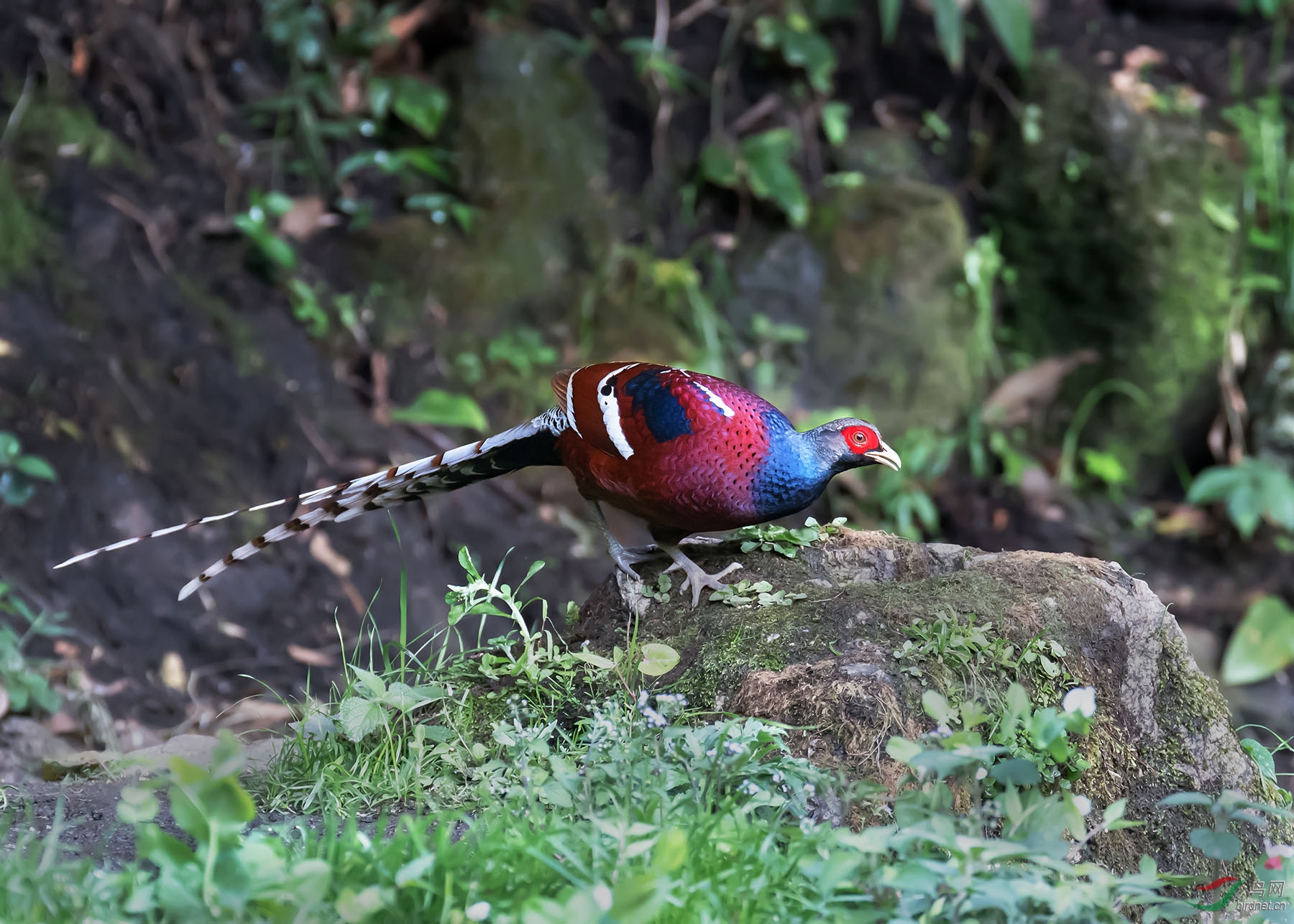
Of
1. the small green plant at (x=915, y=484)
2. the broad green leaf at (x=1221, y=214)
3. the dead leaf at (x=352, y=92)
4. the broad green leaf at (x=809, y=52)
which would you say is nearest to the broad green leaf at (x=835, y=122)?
the broad green leaf at (x=809, y=52)

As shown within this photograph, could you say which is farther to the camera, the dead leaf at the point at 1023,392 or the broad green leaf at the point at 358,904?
the dead leaf at the point at 1023,392

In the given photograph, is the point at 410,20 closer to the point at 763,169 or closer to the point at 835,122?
the point at 763,169

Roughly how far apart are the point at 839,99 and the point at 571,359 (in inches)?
122

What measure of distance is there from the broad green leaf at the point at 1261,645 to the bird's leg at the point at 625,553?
14.2 feet

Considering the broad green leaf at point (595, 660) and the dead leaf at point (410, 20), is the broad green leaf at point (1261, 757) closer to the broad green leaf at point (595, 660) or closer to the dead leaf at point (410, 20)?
the broad green leaf at point (595, 660)

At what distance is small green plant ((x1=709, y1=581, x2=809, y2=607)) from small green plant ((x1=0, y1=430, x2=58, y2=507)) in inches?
139

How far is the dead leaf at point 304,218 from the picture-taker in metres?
6.93

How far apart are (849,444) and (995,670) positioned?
915 mm

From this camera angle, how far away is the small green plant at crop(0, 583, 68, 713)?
455 centimetres

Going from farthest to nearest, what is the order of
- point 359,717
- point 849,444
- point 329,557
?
point 329,557
point 849,444
point 359,717

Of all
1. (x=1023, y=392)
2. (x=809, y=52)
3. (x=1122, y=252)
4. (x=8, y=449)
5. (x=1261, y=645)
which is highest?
(x=809, y=52)

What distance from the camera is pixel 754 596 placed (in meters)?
3.50

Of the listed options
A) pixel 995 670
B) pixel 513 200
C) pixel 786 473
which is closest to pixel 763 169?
pixel 513 200

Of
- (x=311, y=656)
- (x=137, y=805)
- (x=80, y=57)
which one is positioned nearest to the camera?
(x=137, y=805)
